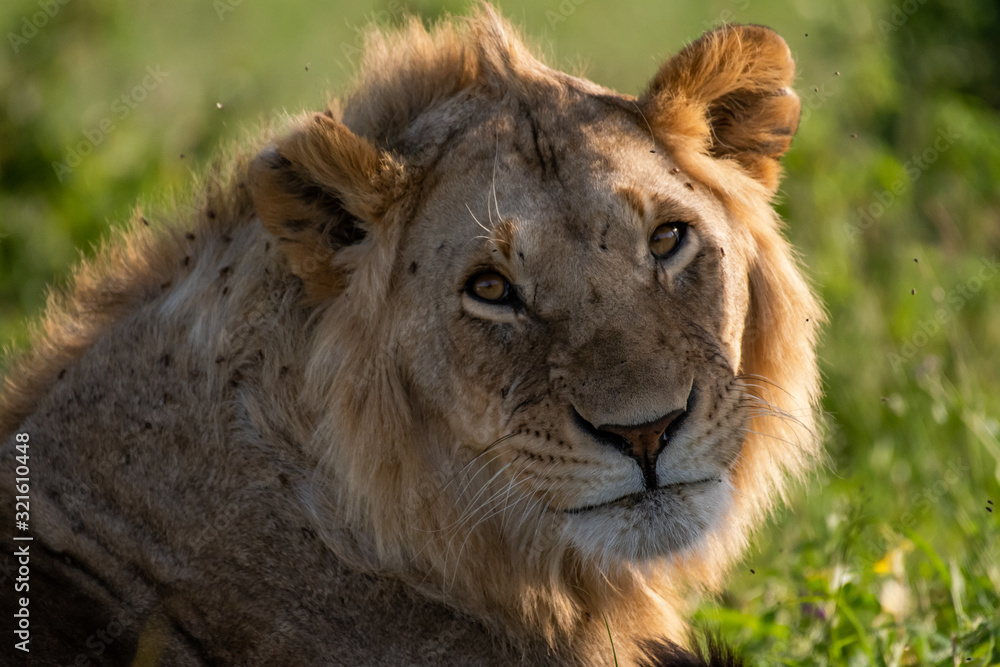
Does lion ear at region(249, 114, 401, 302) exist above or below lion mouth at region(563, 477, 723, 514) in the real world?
above

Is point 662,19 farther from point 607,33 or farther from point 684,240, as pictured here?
point 684,240

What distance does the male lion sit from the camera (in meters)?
2.99

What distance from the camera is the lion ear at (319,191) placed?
308cm

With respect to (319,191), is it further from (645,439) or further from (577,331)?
(645,439)

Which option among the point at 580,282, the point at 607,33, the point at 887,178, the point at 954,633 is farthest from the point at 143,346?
the point at 607,33

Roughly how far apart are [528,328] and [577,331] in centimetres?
16

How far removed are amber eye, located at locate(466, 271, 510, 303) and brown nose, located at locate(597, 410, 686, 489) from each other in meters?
0.51

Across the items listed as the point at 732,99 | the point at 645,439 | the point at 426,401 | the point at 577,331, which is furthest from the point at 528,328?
the point at 732,99

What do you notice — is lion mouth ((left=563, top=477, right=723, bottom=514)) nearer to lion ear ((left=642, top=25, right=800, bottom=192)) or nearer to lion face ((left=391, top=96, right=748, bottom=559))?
lion face ((left=391, top=96, right=748, bottom=559))

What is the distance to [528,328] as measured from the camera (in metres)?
3.10

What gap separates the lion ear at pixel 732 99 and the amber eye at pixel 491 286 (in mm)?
748

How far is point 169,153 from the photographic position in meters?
8.20

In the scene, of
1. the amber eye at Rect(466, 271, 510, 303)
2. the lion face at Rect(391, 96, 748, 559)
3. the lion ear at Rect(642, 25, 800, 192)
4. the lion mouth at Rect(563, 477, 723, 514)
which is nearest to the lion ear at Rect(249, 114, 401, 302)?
the lion face at Rect(391, 96, 748, 559)

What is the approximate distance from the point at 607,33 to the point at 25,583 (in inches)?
373
